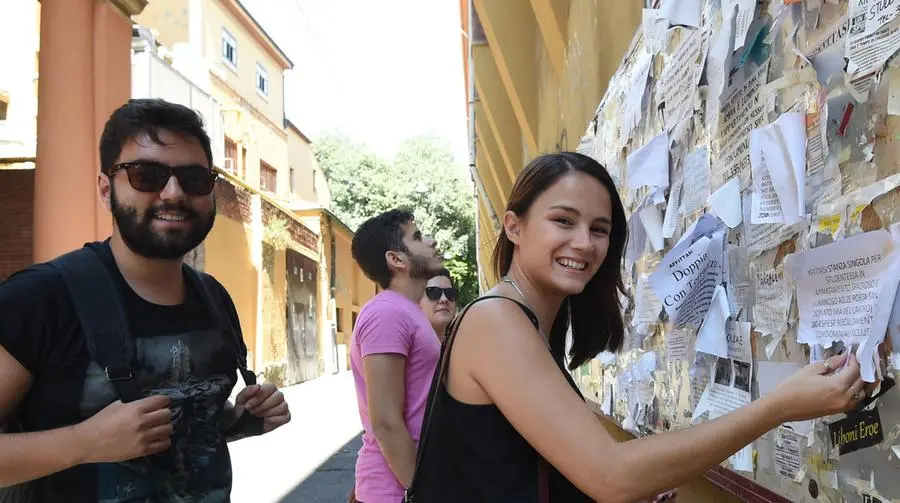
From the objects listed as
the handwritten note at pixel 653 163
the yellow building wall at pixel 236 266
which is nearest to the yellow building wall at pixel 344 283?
the yellow building wall at pixel 236 266

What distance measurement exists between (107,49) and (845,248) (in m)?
7.92

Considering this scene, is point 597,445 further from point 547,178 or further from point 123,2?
point 123,2

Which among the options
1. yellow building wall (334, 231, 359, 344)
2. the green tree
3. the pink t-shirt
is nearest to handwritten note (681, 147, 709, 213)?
the pink t-shirt

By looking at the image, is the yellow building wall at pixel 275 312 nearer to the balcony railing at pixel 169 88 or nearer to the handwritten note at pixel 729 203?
the balcony railing at pixel 169 88

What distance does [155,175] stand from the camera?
183 cm

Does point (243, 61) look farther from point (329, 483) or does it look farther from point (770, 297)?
point (770, 297)

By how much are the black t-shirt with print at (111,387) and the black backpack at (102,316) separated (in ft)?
0.07

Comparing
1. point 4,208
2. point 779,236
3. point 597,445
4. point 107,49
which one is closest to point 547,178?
point 779,236

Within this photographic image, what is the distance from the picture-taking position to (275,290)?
791 inches

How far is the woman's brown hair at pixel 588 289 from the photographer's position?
1657 millimetres

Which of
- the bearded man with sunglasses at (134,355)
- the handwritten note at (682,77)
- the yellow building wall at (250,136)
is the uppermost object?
the yellow building wall at (250,136)

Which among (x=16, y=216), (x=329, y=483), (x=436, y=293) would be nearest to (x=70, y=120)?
(x=436, y=293)

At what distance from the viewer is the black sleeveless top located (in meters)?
1.42

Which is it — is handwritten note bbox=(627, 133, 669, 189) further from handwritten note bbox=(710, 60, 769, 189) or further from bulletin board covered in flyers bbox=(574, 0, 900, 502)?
handwritten note bbox=(710, 60, 769, 189)
